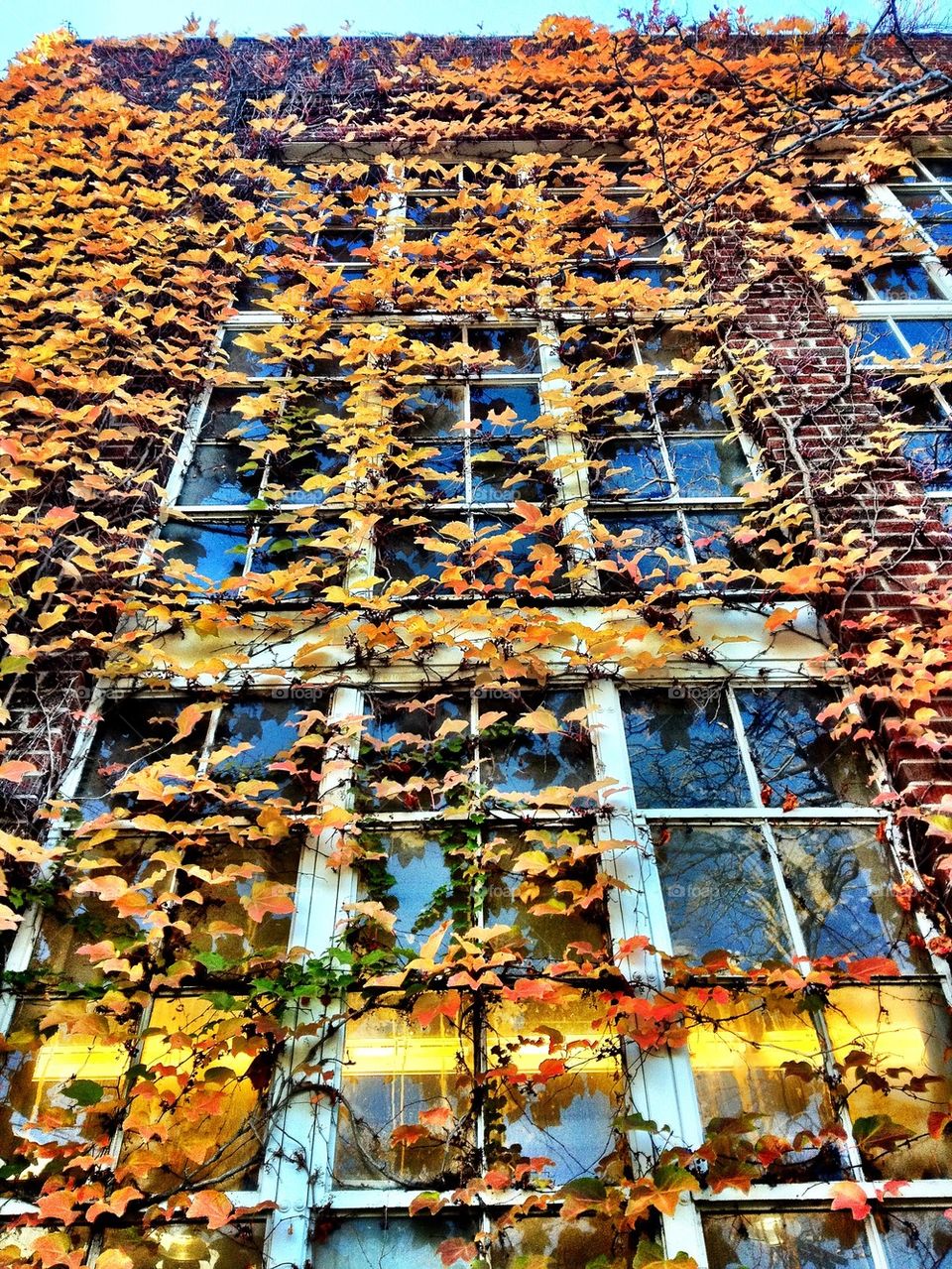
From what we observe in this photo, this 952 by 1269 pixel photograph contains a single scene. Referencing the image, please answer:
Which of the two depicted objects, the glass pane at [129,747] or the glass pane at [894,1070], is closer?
the glass pane at [894,1070]

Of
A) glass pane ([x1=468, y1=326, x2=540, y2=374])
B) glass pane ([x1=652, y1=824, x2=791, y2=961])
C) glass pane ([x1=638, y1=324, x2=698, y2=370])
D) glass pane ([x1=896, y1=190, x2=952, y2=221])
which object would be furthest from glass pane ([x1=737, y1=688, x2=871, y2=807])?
glass pane ([x1=896, y1=190, x2=952, y2=221])

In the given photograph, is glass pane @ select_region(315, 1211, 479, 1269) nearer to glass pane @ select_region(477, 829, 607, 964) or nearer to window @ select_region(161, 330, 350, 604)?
glass pane @ select_region(477, 829, 607, 964)

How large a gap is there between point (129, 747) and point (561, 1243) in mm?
2014

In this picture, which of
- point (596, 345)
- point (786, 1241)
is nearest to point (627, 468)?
point (596, 345)

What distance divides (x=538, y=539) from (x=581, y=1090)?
2.00 metres

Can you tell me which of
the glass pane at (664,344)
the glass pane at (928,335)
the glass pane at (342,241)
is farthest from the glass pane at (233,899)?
the glass pane at (928,335)

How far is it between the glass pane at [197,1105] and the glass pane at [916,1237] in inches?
64.4

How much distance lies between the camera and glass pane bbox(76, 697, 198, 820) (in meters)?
2.79

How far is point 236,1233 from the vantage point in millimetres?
2121

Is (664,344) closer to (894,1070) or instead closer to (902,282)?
(902,282)

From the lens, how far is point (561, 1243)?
82.5 inches

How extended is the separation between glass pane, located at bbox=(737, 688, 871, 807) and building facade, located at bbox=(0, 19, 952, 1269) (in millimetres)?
20

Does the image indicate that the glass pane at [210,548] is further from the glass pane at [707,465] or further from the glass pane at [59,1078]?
the glass pane at [707,465]

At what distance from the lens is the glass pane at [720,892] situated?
8.27 ft
